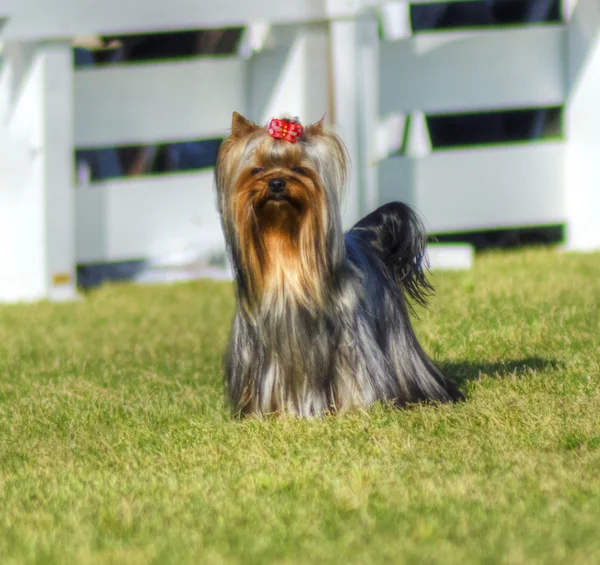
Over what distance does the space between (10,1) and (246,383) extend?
18.6ft

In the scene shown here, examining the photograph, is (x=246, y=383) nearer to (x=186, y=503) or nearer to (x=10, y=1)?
(x=186, y=503)

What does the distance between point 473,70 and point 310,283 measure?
6.93m

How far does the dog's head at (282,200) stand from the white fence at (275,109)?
207 inches

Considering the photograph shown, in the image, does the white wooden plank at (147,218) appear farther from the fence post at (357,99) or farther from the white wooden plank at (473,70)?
the white wooden plank at (473,70)

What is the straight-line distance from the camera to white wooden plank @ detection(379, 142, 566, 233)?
11.5m

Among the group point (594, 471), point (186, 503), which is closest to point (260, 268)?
point (186, 503)

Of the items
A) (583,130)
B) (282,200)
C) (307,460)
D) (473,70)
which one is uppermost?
(473,70)

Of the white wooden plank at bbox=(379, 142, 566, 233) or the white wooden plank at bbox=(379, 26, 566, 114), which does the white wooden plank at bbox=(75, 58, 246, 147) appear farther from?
the white wooden plank at bbox=(379, 142, 566, 233)

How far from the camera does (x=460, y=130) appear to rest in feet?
40.7

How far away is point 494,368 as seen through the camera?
6.46m

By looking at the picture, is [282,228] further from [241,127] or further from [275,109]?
[275,109]

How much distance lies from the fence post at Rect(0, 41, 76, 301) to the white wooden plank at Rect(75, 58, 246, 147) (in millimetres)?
627

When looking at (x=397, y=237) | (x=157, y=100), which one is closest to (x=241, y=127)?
(x=397, y=237)

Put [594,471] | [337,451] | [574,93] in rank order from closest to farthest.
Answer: [594,471], [337,451], [574,93]
